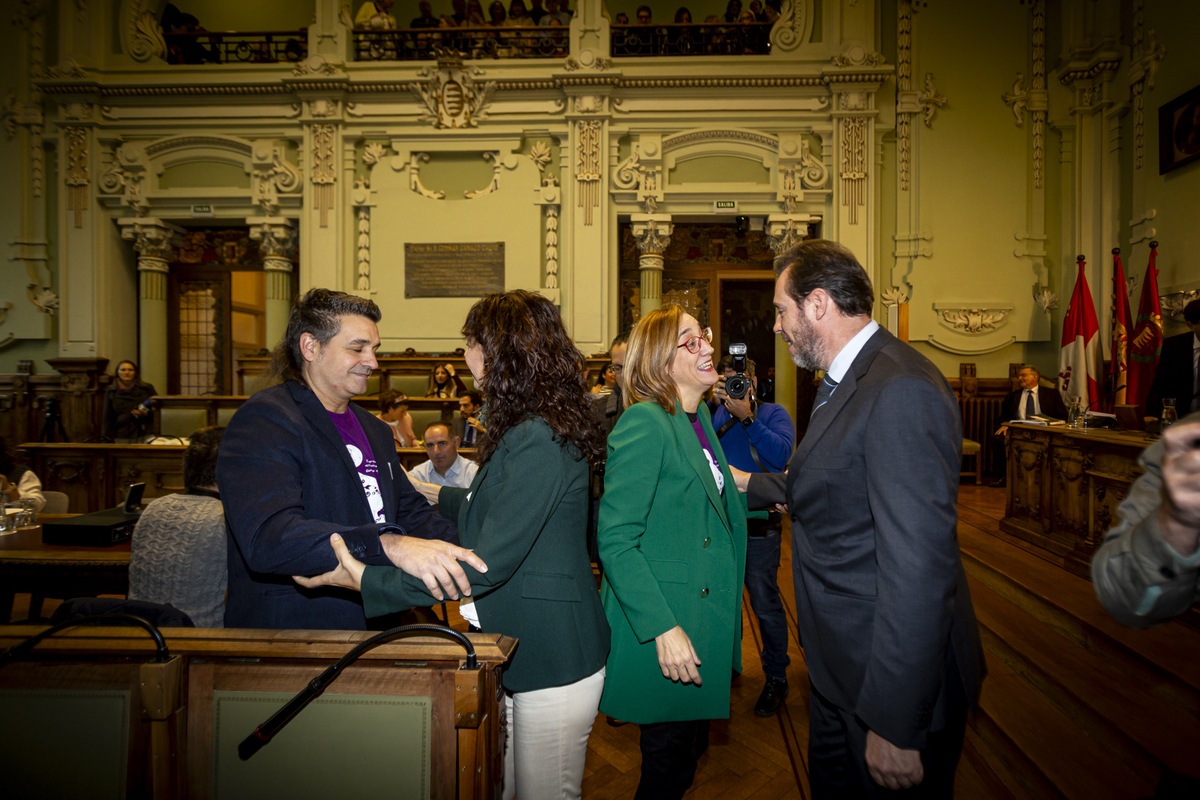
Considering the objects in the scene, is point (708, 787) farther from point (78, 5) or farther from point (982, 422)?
point (78, 5)

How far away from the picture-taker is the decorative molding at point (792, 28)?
7586 millimetres

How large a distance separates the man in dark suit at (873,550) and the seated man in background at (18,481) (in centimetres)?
397

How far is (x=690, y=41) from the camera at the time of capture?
7.90 meters

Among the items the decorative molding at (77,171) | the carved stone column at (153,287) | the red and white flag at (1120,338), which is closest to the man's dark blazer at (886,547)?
the red and white flag at (1120,338)

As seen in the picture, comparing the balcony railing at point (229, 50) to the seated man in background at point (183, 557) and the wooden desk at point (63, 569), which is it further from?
the seated man in background at point (183, 557)

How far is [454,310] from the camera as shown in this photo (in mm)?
7977

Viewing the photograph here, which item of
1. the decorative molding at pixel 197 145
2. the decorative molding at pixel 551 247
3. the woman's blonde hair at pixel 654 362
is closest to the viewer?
the woman's blonde hair at pixel 654 362

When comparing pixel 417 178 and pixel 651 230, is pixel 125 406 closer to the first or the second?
pixel 417 178

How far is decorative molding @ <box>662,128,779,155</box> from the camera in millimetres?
7715

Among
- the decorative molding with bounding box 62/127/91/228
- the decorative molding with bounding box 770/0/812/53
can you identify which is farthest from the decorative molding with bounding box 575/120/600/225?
the decorative molding with bounding box 62/127/91/228

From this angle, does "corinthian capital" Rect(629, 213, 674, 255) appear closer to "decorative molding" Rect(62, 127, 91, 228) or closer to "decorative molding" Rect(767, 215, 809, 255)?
"decorative molding" Rect(767, 215, 809, 255)

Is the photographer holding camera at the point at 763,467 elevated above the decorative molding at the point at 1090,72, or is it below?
below

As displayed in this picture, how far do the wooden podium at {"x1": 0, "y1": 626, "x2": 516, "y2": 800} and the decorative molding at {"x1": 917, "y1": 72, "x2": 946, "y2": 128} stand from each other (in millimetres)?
8926

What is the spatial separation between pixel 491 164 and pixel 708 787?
768cm
